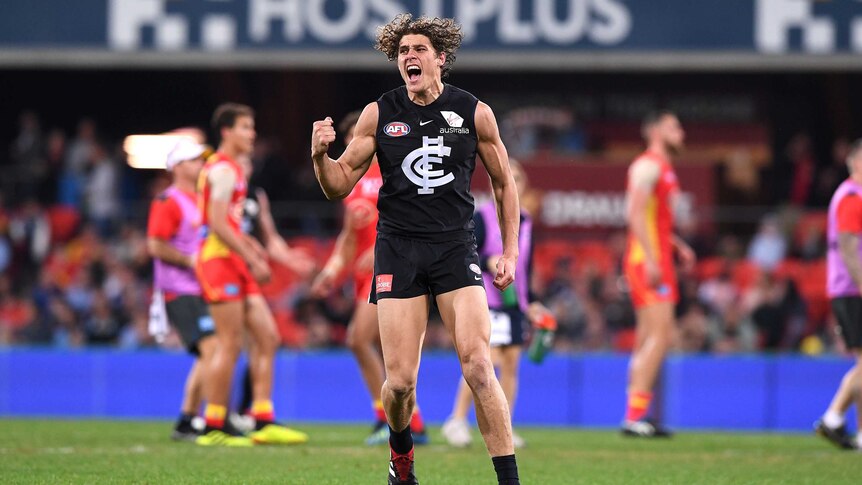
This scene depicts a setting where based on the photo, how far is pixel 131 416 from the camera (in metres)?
16.3

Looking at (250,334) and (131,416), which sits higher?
(250,334)

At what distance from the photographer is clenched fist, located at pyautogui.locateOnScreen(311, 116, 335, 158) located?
6695 mm

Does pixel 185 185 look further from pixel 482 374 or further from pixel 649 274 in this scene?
pixel 482 374

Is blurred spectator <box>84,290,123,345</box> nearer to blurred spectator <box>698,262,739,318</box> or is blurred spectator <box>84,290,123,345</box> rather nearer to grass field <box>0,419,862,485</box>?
grass field <box>0,419,862,485</box>

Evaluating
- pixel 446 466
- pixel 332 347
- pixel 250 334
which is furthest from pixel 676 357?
pixel 446 466

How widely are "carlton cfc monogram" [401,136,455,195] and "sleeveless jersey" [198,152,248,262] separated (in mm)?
3916

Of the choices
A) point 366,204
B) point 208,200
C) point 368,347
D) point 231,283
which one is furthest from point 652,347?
point 208,200

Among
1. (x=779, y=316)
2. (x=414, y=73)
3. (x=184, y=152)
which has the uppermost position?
(x=414, y=73)

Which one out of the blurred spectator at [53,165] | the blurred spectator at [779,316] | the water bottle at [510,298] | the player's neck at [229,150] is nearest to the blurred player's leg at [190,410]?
the player's neck at [229,150]

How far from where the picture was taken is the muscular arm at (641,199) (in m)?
12.1

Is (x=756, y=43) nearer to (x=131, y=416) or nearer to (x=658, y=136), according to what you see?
(x=658, y=136)

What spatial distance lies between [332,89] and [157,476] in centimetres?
1588

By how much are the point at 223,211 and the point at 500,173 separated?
3944 mm

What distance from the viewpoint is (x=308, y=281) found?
1838 centimetres
